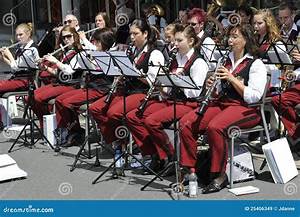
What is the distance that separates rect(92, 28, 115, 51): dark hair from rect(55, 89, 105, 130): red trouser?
0.52m

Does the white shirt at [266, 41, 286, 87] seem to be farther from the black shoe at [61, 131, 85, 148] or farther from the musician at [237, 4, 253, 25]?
the black shoe at [61, 131, 85, 148]

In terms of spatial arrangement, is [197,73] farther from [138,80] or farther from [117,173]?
[117,173]

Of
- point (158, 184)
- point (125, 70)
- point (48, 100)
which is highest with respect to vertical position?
point (125, 70)

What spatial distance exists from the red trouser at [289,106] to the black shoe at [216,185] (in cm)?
98

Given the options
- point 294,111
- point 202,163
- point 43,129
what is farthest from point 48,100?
point 294,111

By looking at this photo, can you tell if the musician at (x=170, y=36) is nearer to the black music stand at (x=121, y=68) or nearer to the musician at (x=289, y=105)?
the black music stand at (x=121, y=68)

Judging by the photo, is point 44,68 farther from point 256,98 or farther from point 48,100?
point 256,98

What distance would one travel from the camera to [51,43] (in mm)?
9008

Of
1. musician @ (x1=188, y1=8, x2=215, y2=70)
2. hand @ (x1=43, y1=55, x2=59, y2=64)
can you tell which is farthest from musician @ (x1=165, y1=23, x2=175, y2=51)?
hand @ (x1=43, y1=55, x2=59, y2=64)

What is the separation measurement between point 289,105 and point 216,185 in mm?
1180

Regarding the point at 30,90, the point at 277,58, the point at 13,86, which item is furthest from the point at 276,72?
the point at 13,86

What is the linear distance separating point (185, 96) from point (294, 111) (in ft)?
3.41

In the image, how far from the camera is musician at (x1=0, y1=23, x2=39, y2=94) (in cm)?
746

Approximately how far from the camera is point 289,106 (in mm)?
5648
